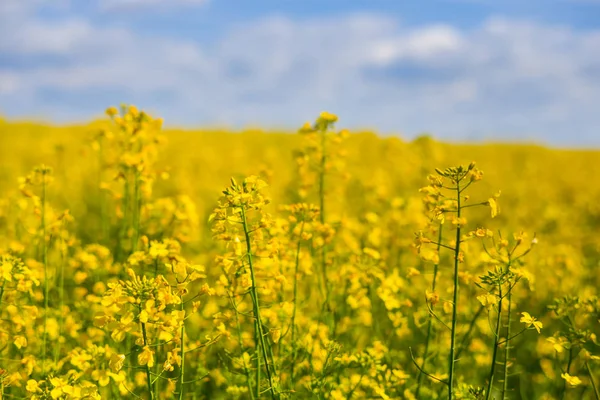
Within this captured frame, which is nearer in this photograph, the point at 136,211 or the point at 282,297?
the point at 282,297

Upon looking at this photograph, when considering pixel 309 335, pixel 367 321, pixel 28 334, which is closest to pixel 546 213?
pixel 367 321

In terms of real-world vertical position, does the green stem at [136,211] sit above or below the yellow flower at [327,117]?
below

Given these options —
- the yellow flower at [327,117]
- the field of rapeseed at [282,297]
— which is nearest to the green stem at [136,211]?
the field of rapeseed at [282,297]

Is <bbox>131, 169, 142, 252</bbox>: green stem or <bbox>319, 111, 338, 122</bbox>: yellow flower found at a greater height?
<bbox>319, 111, 338, 122</bbox>: yellow flower

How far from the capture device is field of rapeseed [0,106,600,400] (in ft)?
9.44

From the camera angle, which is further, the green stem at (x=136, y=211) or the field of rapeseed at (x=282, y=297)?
the green stem at (x=136, y=211)

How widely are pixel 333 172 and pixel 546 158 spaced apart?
19351 mm

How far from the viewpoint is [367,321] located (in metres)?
4.70

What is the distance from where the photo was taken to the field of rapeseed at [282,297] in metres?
2.88

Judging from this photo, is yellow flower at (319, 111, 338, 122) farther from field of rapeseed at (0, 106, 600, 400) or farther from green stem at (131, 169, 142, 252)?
green stem at (131, 169, 142, 252)

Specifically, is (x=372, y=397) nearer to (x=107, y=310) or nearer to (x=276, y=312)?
(x=276, y=312)

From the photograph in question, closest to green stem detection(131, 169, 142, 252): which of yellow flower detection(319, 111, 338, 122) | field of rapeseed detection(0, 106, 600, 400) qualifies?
field of rapeseed detection(0, 106, 600, 400)

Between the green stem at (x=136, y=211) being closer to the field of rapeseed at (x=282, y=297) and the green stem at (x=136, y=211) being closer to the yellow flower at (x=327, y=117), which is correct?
the field of rapeseed at (x=282, y=297)

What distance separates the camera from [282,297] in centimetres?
404
